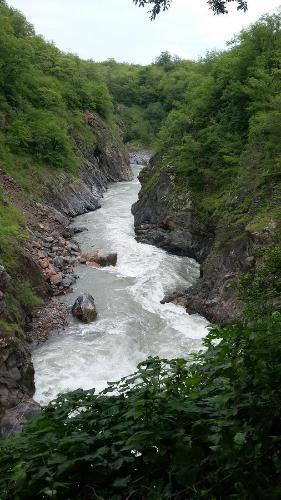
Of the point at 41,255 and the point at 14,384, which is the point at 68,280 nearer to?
the point at 41,255

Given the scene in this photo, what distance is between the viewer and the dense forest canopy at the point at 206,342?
2.71 meters

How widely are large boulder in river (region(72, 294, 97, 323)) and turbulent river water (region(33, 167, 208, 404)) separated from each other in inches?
8.4

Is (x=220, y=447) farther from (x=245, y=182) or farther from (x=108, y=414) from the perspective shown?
(x=245, y=182)

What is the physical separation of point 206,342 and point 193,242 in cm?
1499

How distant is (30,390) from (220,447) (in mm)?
7865

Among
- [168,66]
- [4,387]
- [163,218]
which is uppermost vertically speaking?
[168,66]

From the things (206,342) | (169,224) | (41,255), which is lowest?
(41,255)

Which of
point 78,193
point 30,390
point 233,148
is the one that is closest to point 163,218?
point 233,148

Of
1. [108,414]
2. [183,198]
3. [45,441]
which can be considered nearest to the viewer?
[45,441]

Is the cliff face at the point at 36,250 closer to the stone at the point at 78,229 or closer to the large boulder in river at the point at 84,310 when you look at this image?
the stone at the point at 78,229

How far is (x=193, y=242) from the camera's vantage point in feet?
61.0

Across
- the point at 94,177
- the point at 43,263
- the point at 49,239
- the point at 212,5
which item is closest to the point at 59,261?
the point at 43,263

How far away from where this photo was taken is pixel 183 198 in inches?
769

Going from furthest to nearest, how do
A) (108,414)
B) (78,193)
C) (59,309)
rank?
(78,193) → (59,309) → (108,414)
